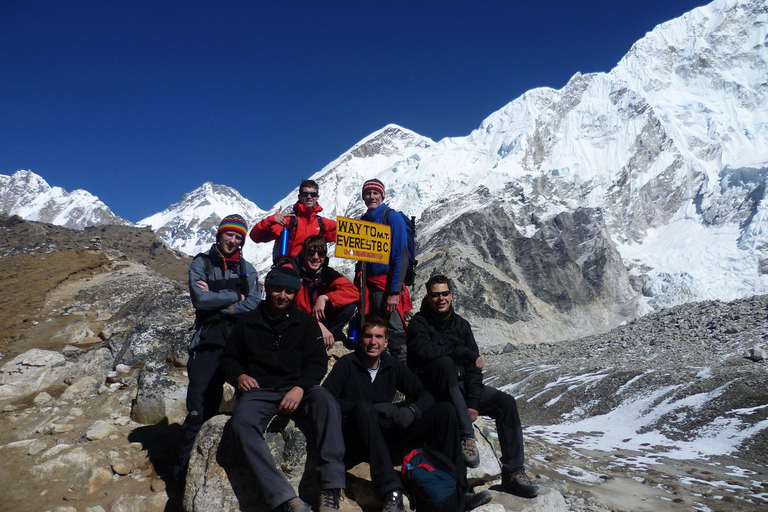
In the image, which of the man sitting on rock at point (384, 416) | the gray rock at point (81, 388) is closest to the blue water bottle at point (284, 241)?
the man sitting on rock at point (384, 416)

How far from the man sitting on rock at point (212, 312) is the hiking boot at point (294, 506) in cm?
143

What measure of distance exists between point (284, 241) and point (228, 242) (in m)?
0.83

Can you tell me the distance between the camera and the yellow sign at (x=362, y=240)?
5.73 metres

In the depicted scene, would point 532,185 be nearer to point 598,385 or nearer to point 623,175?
point 623,175

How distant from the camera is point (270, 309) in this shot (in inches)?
173

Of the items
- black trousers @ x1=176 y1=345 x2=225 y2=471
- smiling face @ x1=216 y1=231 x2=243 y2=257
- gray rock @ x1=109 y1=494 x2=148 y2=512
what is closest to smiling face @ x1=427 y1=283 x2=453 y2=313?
smiling face @ x1=216 y1=231 x2=243 y2=257

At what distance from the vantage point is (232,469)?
4117 mm

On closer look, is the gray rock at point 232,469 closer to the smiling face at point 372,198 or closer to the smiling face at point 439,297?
the smiling face at point 439,297

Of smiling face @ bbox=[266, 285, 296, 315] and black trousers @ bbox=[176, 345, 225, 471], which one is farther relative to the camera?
black trousers @ bbox=[176, 345, 225, 471]

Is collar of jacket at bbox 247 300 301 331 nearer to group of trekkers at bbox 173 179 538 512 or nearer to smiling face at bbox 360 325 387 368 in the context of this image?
group of trekkers at bbox 173 179 538 512

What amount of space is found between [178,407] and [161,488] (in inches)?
75.9

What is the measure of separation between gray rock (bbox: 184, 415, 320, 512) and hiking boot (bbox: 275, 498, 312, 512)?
1.61 feet

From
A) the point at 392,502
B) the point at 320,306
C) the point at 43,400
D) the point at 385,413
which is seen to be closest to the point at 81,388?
the point at 43,400

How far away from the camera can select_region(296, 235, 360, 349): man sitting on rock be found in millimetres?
5418
